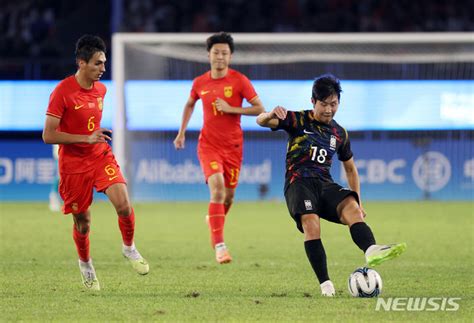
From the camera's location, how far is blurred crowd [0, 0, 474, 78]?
86.1ft

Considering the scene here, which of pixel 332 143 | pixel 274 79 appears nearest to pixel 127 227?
pixel 332 143

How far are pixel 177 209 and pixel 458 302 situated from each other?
1270 cm

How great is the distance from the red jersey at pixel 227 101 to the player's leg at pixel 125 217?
283 centimetres

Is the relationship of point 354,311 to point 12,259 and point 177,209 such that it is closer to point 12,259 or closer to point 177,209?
point 12,259

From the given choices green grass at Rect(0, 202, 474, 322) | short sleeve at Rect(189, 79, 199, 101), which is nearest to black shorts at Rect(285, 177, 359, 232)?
green grass at Rect(0, 202, 474, 322)

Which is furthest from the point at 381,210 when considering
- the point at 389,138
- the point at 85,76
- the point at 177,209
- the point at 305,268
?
the point at 85,76

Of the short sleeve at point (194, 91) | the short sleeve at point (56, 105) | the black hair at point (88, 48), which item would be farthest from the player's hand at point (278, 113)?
the short sleeve at point (194, 91)

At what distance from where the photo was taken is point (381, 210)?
19.2m

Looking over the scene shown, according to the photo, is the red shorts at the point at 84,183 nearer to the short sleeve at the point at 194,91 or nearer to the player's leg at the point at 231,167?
the player's leg at the point at 231,167

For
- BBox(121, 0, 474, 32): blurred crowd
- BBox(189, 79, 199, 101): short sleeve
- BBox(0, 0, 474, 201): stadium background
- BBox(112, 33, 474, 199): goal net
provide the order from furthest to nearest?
BBox(121, 0, 474, 32): blurred crowd → BBox(0, 0, 474, 201): stadium background → BBox(112, 33, 474, 199): goal net → BBox(189, 79, 199, 101): short sleeve

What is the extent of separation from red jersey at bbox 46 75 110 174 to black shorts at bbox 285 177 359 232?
1.71m

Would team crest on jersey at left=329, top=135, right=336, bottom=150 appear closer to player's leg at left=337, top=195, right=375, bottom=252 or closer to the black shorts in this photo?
the black shorts

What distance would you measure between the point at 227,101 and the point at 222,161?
663 mm

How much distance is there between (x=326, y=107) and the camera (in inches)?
320
